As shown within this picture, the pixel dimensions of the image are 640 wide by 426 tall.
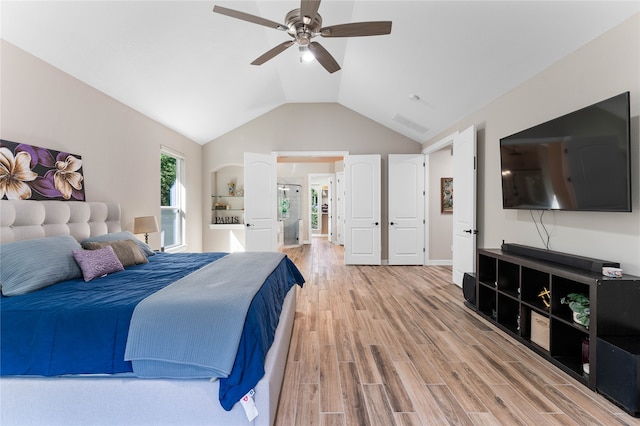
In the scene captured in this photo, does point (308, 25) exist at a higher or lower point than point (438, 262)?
higher

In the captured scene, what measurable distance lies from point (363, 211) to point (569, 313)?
Answer: 12.8 feet

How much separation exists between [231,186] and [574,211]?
5.68m

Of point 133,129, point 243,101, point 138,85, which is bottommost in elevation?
point 133,129

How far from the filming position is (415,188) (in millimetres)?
5898

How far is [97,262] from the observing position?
2.31 m

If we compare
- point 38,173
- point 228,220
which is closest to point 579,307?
point 38,173

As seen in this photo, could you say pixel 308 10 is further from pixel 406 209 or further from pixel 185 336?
pixel 406 209

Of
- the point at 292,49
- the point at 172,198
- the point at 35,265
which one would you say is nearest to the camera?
the point at 35,265

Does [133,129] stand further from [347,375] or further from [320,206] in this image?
[320,206]

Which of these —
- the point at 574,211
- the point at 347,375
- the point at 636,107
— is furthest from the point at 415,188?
the point at 347,375

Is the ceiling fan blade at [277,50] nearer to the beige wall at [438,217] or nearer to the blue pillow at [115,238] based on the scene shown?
the blue pillow at [115,238]

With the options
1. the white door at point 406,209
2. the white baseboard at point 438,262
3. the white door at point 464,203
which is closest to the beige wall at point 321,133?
the white door at point 406,209

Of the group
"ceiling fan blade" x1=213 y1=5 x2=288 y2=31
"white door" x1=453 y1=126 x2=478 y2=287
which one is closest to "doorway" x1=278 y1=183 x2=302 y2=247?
"white door" x1=453 y1=126 x2=478 y2=287

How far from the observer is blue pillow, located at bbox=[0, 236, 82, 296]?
1833 mm
